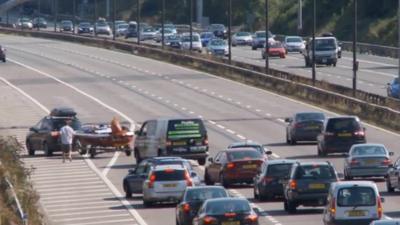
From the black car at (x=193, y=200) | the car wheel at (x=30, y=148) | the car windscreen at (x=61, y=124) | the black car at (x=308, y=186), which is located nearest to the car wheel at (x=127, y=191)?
the black car at (x=308, y=186)

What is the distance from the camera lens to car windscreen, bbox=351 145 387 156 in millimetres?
43406

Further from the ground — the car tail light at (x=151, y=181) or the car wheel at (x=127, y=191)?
the car tail light at (x=151, y=181)

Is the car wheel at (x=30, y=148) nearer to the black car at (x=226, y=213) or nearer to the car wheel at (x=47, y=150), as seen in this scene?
the car wheel at (x=47, y=150)

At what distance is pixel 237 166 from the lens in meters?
42.8

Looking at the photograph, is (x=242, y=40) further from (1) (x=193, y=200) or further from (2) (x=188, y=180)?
(1) (x=193, y=200)

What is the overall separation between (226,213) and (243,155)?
13.4 meters

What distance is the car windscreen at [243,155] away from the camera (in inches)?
1695

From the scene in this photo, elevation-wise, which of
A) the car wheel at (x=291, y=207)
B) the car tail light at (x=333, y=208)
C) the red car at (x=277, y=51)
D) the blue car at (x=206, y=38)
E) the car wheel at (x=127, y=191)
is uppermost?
the car tail light at (x=333, y=208)

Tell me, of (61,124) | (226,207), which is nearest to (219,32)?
(61,124)

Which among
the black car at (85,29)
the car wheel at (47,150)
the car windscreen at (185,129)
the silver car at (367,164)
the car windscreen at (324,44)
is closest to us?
the silver car at (367,164)

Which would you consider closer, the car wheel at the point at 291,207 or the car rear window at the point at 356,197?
the car rear window at the point at 356,197

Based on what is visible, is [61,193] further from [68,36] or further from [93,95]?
[68,36]

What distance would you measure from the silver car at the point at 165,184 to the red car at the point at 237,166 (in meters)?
3.86

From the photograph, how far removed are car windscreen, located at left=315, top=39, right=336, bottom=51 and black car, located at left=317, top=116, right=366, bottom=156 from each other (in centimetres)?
4527
